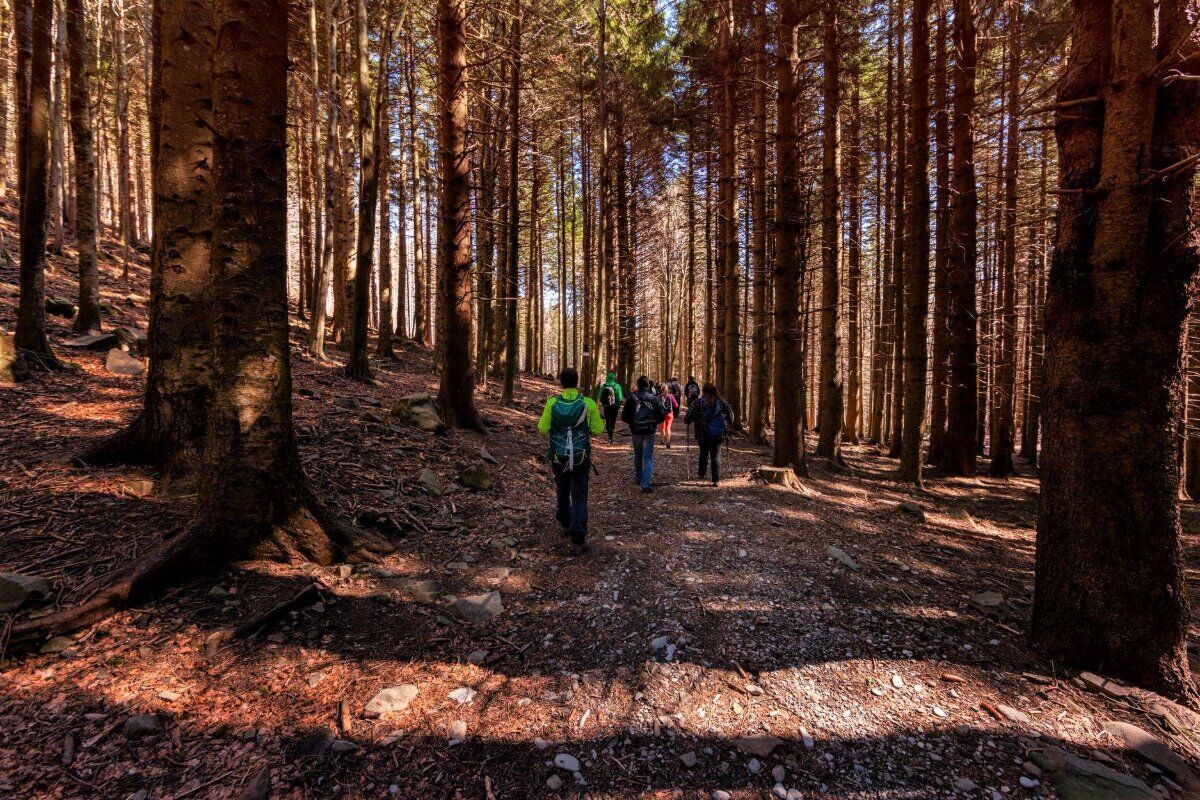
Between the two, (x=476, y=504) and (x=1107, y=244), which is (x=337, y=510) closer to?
(x=476, y=504)

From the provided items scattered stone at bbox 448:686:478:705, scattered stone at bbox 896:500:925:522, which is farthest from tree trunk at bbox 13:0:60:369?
scattered stone at bbox 896:500:925:522

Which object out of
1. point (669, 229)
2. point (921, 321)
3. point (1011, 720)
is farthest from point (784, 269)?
point (669, 229)

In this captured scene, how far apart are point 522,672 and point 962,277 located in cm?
1332

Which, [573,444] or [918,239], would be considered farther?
[918,239]

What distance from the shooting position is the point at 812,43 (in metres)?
13.3

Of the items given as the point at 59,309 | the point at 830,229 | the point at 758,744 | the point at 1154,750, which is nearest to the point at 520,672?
the point at 758,744

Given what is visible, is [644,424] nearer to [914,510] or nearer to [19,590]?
[914,510]

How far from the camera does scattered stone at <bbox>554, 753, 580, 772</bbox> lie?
269cm

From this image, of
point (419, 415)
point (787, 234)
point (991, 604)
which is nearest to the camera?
point (991, 604)

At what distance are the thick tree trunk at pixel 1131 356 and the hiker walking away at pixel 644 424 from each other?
5.63m

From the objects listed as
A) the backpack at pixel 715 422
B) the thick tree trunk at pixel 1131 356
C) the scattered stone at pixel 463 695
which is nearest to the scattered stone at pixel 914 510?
the backpack at pixel 715 422

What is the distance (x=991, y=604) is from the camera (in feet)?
15.9

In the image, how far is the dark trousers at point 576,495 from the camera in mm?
5652

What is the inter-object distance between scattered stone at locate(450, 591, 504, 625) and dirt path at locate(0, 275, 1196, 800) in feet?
0.29
